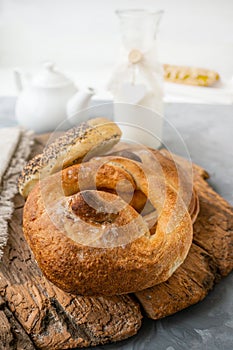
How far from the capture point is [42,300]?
3.28 ft

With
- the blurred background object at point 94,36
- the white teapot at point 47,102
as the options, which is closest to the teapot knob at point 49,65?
the white teapot at point 47,102

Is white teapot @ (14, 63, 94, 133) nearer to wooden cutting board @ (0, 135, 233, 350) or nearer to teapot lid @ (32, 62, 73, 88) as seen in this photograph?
teapot lid @ (32, 62, 73, 88)

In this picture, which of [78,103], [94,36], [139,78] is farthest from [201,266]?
[94,36]

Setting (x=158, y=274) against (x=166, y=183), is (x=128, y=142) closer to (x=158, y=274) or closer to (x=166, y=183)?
(x=166, y=183)

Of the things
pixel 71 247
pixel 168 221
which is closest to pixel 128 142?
pixel 168 221

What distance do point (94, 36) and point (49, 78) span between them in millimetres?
1497

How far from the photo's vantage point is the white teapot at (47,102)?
6.32ft

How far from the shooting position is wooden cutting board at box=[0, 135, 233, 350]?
36.8 inches

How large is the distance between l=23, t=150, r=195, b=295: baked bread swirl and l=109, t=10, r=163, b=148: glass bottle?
0.58m

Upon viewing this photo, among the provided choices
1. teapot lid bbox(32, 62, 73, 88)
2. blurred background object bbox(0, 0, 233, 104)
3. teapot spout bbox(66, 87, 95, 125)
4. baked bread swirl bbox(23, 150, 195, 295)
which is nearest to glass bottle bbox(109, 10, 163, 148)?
teapot spout bbox(66, 87, 95, 125)

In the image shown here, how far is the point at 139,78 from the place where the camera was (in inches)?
63.6

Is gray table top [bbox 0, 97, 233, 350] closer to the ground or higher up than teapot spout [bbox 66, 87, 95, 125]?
closer to the ground

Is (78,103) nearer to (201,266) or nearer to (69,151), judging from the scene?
(69,151)

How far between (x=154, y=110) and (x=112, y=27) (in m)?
1.75
